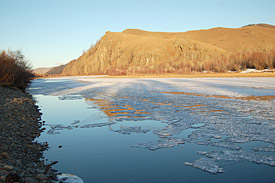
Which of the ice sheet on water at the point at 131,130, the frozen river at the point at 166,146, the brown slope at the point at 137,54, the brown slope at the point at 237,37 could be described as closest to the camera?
the frozen river at the point at 166,146

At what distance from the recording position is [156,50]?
88.0 metres

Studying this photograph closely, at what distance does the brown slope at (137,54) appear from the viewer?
83.0m

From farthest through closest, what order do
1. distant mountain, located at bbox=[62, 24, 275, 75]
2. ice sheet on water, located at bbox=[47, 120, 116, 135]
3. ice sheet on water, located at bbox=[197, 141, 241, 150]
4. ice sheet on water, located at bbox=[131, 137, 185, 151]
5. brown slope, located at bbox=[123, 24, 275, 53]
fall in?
brown slope, located at bbox=[123, 24, 275, 53] < distant mountain, located at bbox=[62, 24, 275, 75] < ice sheet on water, located at bbox=[47, 120, 116, 135] < ice sheet on water, located at bbox=[131, 137, 185, 151] < ice sheet on water, located at bbox=[197, 141, 241, 150]

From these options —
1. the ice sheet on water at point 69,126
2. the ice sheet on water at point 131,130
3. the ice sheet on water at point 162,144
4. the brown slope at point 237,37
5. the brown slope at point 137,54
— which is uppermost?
the brown slope at point 237,37

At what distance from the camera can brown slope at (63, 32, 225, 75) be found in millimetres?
83044

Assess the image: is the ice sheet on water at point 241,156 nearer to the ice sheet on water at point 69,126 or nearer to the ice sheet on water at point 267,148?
the ice sheet on water at point 267,148

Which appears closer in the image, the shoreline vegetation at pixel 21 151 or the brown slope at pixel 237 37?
the shoreline vegetation at pixel 21 151

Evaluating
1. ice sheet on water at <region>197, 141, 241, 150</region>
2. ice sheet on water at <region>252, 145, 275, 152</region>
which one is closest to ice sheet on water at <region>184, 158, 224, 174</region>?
ice sheet on water at <region>197, 141, 241, 150</region>

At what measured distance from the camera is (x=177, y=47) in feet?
290

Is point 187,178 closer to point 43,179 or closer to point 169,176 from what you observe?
point 169,176

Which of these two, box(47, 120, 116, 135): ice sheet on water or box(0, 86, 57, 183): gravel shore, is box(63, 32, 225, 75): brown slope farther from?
box(0, 86, 57, 183): gravel shore

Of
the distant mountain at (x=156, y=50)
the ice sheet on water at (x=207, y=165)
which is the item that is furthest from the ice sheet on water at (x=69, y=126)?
the distant mountain at (x=156, y=50)

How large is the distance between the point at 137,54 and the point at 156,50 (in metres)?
7.52

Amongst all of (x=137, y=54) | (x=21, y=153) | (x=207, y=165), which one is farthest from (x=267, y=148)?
(x=137, y=54)
